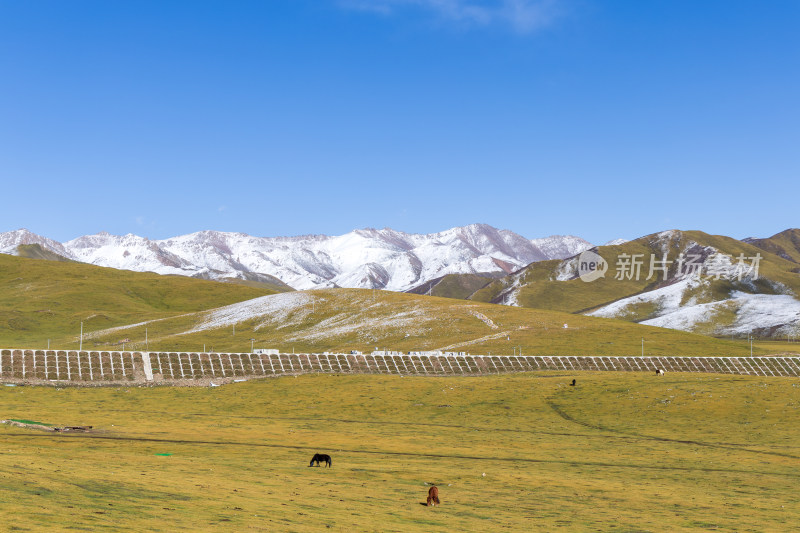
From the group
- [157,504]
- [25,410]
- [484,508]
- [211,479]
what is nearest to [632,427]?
[484,508]

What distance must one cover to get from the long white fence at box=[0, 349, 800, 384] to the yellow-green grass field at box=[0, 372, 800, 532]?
1001 centimetres

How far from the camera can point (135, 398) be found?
111812 mm

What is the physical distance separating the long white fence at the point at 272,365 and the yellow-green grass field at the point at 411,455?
32.8 feet

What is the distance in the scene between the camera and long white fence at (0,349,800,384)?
12475 cm

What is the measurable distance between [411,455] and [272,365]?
259ft

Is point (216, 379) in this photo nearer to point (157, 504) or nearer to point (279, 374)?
point (279, 374)

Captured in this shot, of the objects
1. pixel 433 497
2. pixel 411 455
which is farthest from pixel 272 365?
pixel 433 497

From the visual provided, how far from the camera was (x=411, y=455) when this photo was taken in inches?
2549

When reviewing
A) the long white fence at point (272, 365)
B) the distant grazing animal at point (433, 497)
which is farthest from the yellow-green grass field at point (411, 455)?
the long white fence at point (272, 365)

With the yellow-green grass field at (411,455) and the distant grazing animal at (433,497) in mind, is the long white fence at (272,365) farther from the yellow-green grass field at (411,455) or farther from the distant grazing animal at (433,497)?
the distant grazing animal at (433,497)

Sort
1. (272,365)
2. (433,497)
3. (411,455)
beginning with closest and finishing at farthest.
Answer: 1. (433,497)
2. (411,455)
3. (272,365)

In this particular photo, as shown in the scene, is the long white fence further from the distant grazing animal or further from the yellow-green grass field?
the distant grazing animal

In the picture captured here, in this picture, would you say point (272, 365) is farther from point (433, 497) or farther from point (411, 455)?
point (433, 497)

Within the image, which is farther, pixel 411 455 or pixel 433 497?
pixel 411 455
